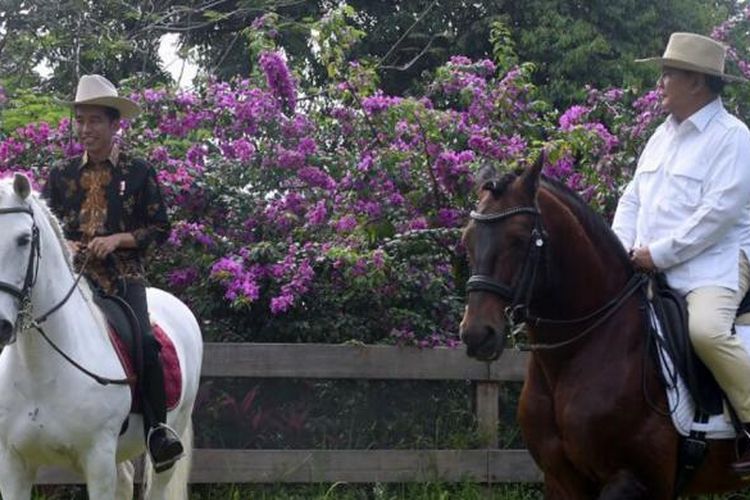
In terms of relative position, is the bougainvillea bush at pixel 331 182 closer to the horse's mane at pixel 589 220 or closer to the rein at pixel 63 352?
the rein at pixel 63 352

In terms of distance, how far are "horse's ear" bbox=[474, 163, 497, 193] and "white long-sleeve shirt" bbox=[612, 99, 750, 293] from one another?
0.84 m

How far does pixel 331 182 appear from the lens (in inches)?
348

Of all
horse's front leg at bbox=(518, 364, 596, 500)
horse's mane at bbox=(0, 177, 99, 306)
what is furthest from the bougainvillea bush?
horse's front leg at bbox=(518, 364, 596, 500)

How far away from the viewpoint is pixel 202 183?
28.5 ft

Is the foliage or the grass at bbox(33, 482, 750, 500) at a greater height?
the foliage

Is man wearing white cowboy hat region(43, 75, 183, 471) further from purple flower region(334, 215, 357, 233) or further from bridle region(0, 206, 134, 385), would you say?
purple flower region(334, 215, 357, 233)

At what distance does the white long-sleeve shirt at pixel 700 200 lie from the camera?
5465 mm

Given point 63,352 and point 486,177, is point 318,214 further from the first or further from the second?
point 486,177

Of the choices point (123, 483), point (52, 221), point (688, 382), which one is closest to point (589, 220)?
point (688, 382)

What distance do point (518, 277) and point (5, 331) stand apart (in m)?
2.14

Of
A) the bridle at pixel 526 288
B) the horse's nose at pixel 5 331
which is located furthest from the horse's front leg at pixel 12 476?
the bridle at pixel 526 288

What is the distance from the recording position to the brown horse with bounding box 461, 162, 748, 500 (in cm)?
509

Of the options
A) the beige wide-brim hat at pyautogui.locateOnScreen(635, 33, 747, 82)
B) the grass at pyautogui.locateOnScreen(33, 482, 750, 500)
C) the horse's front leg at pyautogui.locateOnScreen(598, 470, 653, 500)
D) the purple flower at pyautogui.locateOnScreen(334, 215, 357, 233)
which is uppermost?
the beige wide-brim hat at pyautogui.locateOnScreen(635, 33, 747, 82)

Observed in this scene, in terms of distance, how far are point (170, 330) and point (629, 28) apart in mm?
14422
